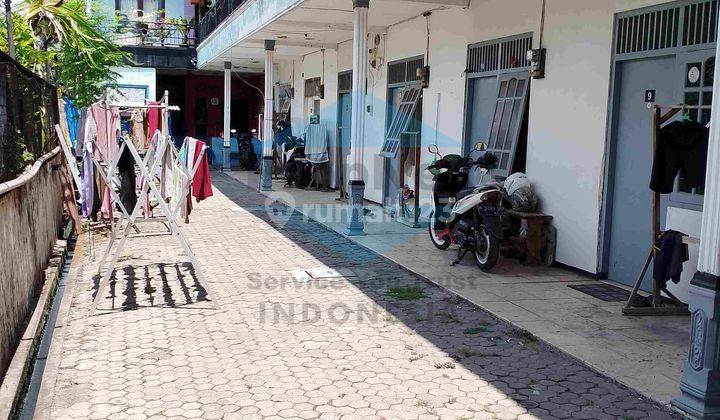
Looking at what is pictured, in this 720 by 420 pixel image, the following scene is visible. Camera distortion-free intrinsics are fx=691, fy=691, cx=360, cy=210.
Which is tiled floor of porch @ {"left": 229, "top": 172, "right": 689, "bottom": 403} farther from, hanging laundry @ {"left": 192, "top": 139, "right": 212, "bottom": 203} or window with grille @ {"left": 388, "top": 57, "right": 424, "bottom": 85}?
window with grille @ {"left": 388, "top": 57, "right": 424, "bottom": 85}

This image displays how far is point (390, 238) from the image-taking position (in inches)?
418

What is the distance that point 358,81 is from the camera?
10.9 metres

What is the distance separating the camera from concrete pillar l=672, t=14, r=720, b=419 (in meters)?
4.07

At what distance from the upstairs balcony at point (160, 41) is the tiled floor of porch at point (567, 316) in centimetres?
1762

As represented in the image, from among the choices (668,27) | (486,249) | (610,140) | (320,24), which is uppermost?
(320,24)

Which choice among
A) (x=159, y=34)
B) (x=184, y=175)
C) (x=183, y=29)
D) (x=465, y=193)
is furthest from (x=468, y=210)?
(x=159, y=34)

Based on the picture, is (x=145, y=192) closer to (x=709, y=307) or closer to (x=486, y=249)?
(x=486, y=249)

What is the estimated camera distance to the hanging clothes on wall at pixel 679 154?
609 centimetres

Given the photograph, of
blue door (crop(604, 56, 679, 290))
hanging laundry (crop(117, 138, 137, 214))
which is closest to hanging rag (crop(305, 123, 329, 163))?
hanging laundry (crop(117, 138, 137, 214))

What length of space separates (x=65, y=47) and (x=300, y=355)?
11271 millimetres

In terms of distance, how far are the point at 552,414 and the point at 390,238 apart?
632 centimetres

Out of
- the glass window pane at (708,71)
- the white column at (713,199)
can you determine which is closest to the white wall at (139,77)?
the glass window pane at (708,71)

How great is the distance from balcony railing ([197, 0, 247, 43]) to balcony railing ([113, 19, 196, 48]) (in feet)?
5.13

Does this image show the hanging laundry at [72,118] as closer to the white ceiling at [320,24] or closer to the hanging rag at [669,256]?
the white ceiling at [320,24]
